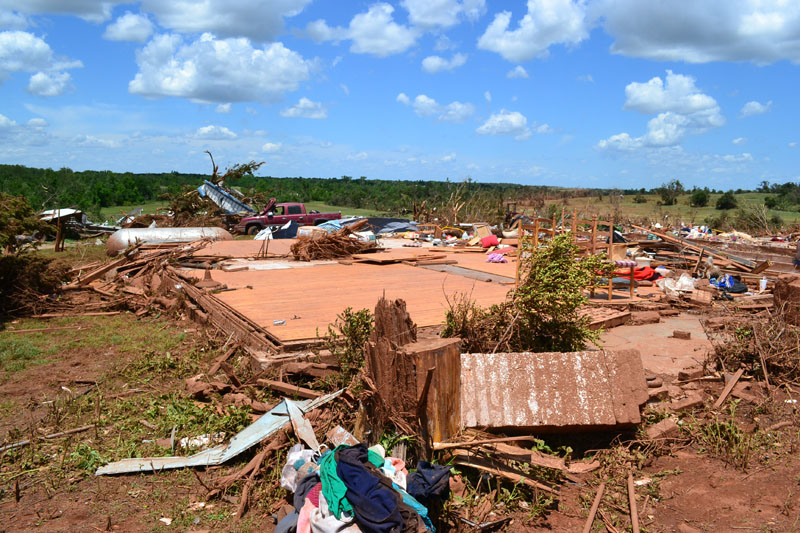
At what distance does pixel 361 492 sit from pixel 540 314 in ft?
9.28

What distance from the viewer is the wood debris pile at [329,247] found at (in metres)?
15.2

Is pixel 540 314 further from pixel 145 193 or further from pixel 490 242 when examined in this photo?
pixel 145 193

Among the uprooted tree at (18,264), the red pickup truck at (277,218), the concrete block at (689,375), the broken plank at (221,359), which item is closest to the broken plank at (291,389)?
the broken plank at (221,359)

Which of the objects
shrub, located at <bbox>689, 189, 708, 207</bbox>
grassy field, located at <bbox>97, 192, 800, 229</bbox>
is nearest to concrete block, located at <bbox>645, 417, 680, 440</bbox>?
grassy field, located at <bbox>97, 192, 800, 229</bbox>

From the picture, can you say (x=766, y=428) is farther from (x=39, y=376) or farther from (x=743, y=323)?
(x=39, y=376)

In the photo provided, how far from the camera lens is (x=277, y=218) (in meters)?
26.9

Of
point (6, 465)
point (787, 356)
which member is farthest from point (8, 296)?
point (787, 356)

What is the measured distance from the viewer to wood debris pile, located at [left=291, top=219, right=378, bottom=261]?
15.2 meters

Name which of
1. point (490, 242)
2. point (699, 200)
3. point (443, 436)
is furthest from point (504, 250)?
point (699, 200)

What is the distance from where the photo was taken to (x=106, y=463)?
15.3 feet

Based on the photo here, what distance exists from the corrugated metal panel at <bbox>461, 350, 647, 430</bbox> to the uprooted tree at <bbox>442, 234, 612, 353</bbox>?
0.65 m

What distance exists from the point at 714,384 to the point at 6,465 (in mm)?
6632

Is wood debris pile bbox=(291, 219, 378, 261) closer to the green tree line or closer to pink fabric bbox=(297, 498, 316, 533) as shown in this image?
pink fabric bbox=(297, 498, 316, 533)

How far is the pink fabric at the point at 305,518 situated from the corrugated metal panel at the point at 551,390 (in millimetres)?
1422
